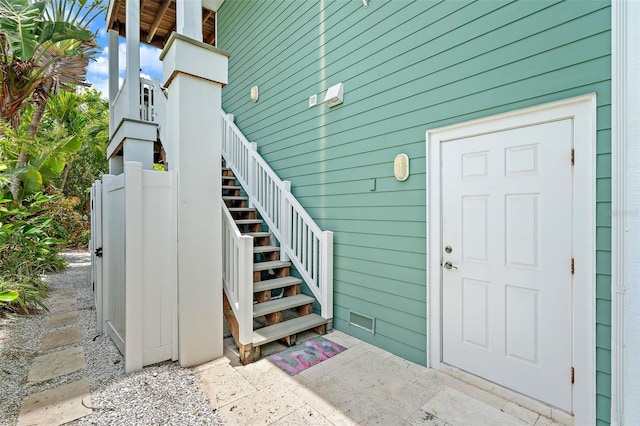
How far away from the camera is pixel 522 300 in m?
2.17

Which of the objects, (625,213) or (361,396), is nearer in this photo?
(625,213)

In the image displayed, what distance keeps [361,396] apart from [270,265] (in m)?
1.85

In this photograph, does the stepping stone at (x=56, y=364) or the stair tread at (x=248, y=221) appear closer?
the stepping stone at (x=56, y=364)

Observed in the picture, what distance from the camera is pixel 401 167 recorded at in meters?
2.87

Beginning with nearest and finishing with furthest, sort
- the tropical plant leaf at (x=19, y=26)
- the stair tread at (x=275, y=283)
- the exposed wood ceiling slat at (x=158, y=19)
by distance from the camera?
the stair tread at (x=275, y=283) → the tropical plant leaf at (x=19, y=26) → the exposed wood ceiling slat at (x=158, y=19)

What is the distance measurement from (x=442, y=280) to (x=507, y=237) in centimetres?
64

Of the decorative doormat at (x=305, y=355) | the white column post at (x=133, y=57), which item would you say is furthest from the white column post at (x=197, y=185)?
the white column post at (x=133, y=57)

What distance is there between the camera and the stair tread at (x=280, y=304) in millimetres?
3117

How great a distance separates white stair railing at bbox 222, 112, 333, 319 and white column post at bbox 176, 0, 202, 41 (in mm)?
1882

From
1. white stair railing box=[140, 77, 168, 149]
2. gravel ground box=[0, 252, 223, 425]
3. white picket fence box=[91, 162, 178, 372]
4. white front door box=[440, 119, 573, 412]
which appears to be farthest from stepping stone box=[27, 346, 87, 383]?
white front door box=[440, 119, 573, 412]

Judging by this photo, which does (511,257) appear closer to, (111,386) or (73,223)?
(111,386)

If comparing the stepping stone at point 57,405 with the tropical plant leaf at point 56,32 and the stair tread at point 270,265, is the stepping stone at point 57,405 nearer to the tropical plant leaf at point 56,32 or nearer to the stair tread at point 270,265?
the stair tread at point 270,265

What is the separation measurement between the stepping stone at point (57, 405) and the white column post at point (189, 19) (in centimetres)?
301

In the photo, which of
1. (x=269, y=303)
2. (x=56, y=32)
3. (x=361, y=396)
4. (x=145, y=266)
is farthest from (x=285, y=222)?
(x=56, y=32)
